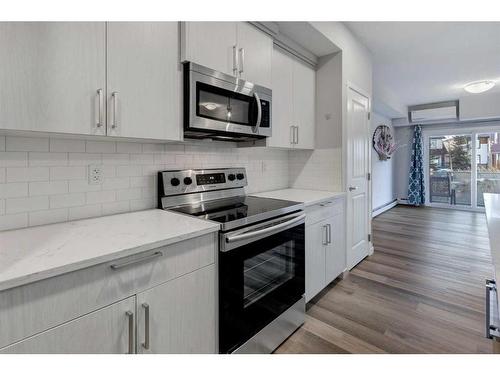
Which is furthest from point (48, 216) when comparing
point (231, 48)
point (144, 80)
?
point (231, 48)

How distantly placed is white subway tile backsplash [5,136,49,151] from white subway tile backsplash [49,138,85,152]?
2cm

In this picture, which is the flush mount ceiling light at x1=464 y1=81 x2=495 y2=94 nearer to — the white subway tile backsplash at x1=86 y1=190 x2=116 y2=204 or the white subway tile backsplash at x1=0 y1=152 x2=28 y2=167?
the white subway tile backsplash at x1=86 y1=190 x2=116 y2=204

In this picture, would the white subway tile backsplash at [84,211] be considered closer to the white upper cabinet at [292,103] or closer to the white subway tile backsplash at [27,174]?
the white subway tile backsplash at [27,174]

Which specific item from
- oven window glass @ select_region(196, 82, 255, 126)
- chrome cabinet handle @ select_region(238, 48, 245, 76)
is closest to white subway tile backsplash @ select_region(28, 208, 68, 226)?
oven window glass @ select_region(196, 82, 255, 126)

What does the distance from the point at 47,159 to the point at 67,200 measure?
224mm

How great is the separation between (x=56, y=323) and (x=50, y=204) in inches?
28.3

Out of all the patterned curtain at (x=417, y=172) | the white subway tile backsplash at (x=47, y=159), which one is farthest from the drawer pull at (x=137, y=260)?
the patterned curtain at (x=417, y=172)

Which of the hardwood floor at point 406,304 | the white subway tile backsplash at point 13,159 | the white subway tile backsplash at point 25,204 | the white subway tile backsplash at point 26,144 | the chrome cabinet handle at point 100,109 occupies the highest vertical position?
the chrome cabinet handle at point 100,109

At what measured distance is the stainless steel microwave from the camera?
1.53 metres

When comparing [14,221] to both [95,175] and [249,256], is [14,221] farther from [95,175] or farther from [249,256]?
[249,256]

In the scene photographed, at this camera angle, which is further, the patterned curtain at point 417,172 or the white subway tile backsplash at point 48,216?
the patterned curtain at point 417,172

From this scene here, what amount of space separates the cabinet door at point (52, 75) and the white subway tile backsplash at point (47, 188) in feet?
1.27

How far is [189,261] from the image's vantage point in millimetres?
1218

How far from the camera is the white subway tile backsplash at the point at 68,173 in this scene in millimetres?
1370
